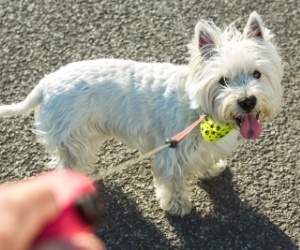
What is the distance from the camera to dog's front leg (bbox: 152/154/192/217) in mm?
3070

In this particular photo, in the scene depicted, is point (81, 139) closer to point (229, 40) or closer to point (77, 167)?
point (77, 167)

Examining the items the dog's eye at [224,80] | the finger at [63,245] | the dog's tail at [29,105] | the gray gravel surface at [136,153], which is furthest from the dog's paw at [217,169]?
the finger at [63,245]

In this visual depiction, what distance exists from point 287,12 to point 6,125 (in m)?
2.63

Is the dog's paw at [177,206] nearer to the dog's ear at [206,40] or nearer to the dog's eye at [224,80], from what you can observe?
the dog's eye at [224,80]

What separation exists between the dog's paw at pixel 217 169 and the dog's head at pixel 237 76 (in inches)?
31.9

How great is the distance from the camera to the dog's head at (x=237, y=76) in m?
2.57

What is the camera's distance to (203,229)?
331 cm

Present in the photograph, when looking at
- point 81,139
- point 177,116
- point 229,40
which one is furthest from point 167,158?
point 229,40

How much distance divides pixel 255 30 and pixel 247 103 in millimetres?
432

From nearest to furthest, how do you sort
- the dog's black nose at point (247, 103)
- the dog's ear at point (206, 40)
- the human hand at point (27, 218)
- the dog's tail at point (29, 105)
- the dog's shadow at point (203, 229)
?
the human hand at point (27, 218) → the dog's black nose at point (247, 103) → the dog's ear at point (206, 40) → the dog's tail at point (29, 105) → the dog's shadow at point (203, 229)

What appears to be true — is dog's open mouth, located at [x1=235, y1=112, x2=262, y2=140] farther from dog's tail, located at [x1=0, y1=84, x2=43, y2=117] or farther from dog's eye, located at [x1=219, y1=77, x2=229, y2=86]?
dog's tail, located at [x1=0, y1=84, x2=43, y2=117]

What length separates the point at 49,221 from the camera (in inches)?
22.5

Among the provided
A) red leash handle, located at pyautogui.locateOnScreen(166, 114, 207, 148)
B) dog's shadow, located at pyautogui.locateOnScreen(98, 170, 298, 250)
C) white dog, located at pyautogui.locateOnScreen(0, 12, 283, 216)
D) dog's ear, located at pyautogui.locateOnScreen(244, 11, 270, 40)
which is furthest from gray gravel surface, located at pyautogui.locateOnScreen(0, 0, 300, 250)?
dog's ear, located at pyautogui.locateOnScreen(244, 11, 270, 40)

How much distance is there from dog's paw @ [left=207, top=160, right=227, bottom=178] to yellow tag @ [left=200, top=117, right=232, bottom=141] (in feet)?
2.29
